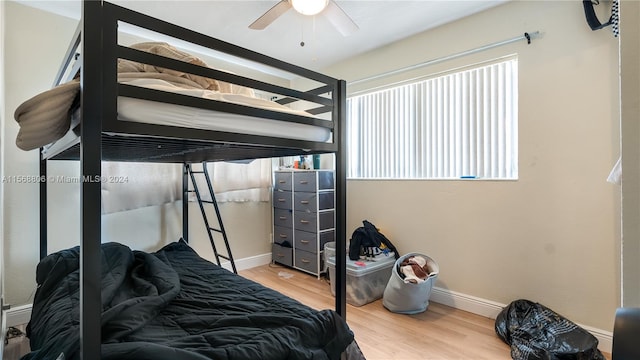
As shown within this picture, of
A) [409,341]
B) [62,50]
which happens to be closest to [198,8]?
[62,50]

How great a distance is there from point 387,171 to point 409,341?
157cm

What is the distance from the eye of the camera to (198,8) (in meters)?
2.31

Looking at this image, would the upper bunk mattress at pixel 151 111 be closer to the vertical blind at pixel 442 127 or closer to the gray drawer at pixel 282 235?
the vertical blind at pixel 442 127

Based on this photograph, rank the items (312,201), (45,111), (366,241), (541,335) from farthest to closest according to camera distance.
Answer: (312,201) < (366,241) < (541,335) < (45,111)

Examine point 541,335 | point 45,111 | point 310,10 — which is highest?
point 310,10

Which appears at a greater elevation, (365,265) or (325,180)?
(325,180)

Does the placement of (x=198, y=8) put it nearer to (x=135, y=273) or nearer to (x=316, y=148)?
(x=316, y=148)

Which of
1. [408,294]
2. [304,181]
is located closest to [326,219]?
[304,181]

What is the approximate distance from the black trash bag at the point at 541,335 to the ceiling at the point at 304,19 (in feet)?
7.21

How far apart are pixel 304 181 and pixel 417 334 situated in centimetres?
178

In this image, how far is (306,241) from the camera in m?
3.29

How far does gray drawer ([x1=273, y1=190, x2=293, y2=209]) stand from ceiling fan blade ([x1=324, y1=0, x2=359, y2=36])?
6.08 ft

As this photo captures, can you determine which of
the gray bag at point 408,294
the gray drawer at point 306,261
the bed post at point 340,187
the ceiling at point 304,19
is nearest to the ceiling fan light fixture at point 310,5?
the ceiling at point 304,19

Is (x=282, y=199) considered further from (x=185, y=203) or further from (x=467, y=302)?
(x=467, y=302)
